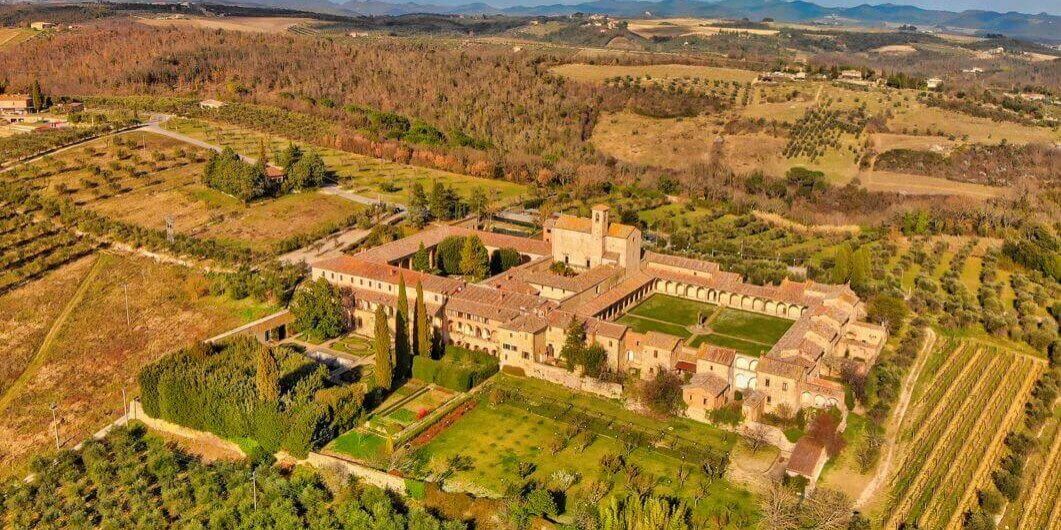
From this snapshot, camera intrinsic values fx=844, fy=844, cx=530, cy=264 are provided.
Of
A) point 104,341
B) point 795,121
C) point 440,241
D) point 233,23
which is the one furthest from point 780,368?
point 233,23

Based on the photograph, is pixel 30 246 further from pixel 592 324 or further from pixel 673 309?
pixel 673 309

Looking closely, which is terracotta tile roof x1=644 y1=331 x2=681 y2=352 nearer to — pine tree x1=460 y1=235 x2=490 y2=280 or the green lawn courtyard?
the green lawn courtyard

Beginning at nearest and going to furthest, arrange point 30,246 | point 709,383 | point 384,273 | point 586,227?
point 709,383 < point 384,273 < point 586,227 < point 30,246

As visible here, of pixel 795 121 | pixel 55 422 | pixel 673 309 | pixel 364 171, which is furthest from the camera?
pixel 795 121

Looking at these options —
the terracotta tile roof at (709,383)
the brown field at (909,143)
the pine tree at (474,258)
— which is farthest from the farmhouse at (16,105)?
the brown field at (909,143)

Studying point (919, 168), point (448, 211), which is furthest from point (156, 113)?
point (919, 168)

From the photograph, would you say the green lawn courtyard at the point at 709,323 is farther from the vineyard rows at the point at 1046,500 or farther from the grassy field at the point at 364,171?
the grassy field at the point at 364,171

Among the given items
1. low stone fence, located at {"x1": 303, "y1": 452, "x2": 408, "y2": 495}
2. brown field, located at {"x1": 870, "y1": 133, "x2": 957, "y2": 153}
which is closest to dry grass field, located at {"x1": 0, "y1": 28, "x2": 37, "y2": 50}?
low stone fence, located at {"x1": 303, "y1": 452, "x2": 408, "y2": 495}
